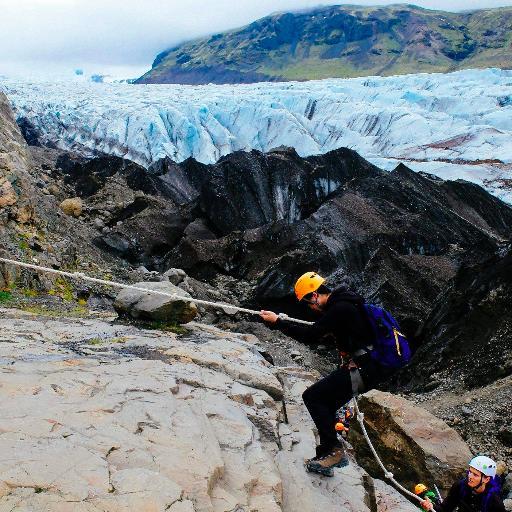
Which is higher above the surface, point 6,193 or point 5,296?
point 6,193

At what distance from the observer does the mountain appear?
126m

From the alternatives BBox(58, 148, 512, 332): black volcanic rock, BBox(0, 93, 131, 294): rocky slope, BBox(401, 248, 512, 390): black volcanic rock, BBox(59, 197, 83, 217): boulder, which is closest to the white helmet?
BBox(401, 248, 512, 390): black volcanic rock

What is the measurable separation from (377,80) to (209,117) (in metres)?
22.9

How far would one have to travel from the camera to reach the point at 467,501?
539 cm

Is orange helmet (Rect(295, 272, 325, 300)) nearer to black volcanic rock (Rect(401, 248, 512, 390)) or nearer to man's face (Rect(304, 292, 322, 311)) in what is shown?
man's face (Rect(304, 292, 322, 311))

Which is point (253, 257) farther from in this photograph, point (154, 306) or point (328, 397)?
point (328, 397)

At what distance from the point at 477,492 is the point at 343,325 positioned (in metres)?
2.34

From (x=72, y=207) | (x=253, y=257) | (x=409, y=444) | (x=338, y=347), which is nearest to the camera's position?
(x=338, y=347)

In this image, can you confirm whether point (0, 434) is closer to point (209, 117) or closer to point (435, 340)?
point (435, 340)

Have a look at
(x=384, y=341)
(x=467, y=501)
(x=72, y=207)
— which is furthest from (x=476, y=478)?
(x=72, y=207)

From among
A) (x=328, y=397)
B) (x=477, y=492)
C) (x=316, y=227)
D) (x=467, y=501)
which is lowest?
(x=316, y=227)

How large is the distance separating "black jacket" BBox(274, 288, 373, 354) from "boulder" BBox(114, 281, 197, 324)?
443 centimetres

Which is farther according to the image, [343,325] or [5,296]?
[5,296]

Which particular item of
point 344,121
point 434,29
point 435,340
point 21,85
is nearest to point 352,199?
point 435,340
